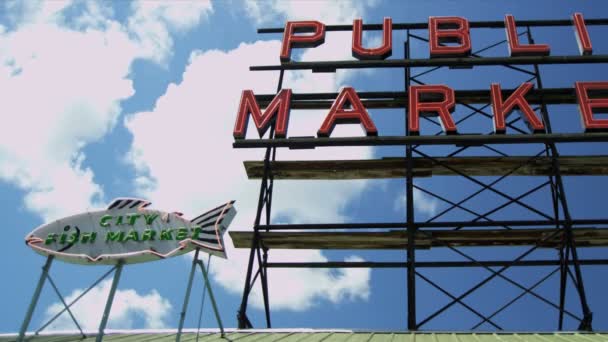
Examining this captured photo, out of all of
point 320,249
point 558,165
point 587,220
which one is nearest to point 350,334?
point 320,249

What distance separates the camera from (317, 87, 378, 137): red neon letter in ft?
42.7

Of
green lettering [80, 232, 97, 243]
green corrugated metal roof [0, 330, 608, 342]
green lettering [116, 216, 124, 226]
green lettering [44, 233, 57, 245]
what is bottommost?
green corrugated metal roof [0, 330, 608, 342]

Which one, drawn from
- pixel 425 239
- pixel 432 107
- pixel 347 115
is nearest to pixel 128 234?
pixel 347 115

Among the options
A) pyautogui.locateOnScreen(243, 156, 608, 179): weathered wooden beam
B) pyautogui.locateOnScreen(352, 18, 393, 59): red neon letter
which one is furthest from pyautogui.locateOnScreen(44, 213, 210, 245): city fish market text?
pyautogui.locateOnScreen(352, 18, 393, 59): red neon letter

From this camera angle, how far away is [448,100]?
1330cm

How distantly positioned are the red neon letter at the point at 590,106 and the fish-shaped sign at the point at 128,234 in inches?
338

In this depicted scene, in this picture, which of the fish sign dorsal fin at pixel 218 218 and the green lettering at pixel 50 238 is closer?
the fish sign dorsal fin at pixel 218 218

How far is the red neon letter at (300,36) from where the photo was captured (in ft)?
50.2

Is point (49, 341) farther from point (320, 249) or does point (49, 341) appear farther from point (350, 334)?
point (320, 249)

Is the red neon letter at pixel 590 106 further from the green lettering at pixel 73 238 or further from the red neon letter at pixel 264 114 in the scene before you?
the green lettering at pixel 73 238

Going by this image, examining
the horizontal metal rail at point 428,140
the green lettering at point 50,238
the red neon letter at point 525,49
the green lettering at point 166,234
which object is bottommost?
the green lettering at point 50,238

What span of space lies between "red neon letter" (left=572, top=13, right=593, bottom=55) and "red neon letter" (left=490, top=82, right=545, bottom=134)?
218cm

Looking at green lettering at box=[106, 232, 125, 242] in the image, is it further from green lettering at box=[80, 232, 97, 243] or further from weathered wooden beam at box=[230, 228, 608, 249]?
weathered wooden beam at box=[230, 228, 608, 249]

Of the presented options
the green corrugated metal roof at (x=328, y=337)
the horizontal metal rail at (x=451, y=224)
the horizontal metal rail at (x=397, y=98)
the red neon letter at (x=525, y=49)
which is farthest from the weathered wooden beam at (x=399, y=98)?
the green corrugated metal roof at (x=328, y=337)
